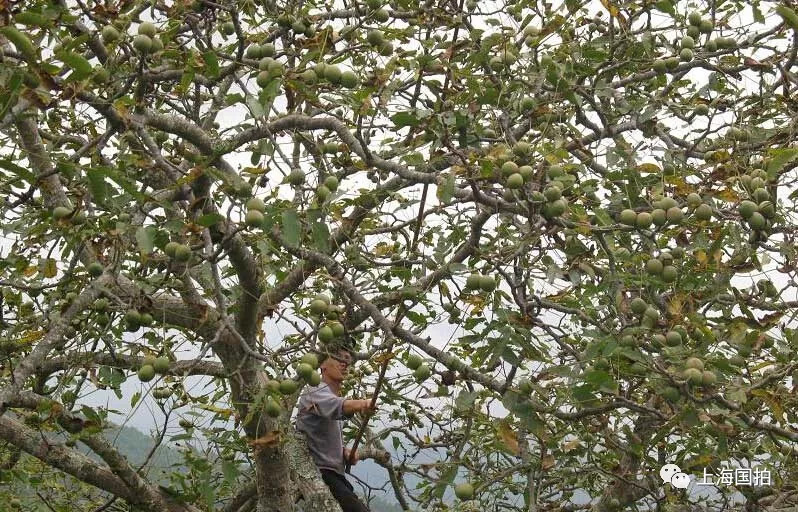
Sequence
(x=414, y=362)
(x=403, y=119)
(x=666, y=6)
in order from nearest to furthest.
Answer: (x=403, y=119) → (x=414, y=362) → (x=666, y=6)

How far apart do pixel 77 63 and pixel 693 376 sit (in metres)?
1.93

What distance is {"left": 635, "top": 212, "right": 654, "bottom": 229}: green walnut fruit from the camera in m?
2.52

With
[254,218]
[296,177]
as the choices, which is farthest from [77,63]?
[296,177]

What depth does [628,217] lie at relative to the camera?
2.54m

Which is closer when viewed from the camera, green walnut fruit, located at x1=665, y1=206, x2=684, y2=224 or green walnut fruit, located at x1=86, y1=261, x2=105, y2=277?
green walnut fruit, located at x1=665, y1=206, x2=684, y2=224

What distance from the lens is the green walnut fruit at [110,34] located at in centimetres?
242

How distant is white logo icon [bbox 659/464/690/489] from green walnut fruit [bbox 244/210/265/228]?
8.32 ft

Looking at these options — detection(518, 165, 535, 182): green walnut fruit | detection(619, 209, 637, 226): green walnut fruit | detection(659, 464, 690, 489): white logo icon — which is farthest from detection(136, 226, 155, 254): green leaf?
detection(659, 464, 690, 489): white logo icon

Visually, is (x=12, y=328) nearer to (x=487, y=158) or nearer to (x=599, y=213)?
(x=487, y=158)

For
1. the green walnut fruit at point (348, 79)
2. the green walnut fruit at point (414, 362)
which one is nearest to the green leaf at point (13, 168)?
the green walnut fruit at point (348, 79)

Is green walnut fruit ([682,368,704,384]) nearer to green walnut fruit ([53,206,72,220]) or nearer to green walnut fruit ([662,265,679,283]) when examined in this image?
green walnut fruit ([662,265,679,283])

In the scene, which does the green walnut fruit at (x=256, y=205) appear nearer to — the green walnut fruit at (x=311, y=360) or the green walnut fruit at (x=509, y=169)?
the green walnut fruit at (x=311, y=360)

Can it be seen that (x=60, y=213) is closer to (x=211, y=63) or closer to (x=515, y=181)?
(x=211, y=63)

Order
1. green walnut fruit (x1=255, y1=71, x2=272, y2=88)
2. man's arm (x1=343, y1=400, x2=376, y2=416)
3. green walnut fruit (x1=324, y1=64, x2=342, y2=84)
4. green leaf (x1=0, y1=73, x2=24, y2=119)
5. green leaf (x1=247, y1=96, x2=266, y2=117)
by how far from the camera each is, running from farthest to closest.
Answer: man's arm (x1=343, y1=400, x2=376, y2=416), green walnut fruit (x1=324, y1=64, x2=342, y2=84), green walnut fruit (x1=255, y1=71, x2=272, y2=88), green leaf (x1=247, y1=96, x2=266, y2=117), green leaf (x1=0, y1=73, x2=24, y2=119)
